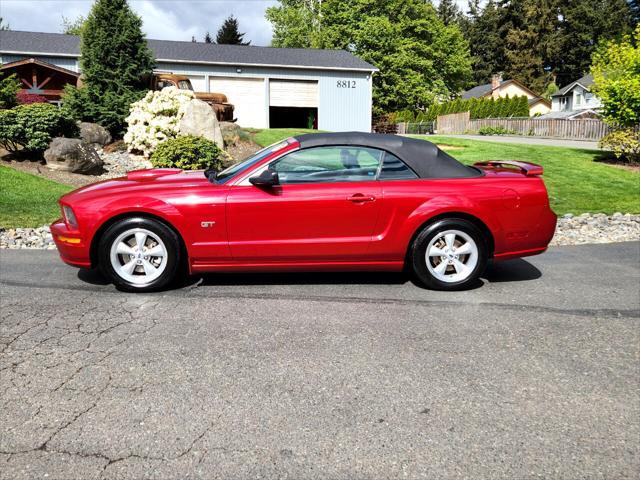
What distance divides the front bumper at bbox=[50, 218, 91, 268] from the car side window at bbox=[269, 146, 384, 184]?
6.04 feet

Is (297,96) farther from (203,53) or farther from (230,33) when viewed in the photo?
(230,33)

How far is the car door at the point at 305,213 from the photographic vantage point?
5.12m

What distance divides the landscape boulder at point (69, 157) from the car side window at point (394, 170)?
9947 mm

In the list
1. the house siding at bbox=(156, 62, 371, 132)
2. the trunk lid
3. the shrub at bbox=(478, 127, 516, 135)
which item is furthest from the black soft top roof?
the shrub at bbox=(478, 127, 516, 135)

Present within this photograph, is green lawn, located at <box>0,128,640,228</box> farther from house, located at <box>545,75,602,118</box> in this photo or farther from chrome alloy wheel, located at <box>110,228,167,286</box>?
house, located at <box>545,75,602,118</box>

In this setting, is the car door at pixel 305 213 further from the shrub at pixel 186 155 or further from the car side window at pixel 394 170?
the shrub at pixel 186 155

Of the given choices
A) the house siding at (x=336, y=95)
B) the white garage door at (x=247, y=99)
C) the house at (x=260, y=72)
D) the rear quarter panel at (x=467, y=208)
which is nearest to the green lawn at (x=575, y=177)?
the rear quarter panel at (x=467, y=208)

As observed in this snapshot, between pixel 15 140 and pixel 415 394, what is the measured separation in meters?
13.1

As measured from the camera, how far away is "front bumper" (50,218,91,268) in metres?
5.10

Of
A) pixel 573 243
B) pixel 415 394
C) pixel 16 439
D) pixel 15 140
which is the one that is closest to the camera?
pixel 16 439

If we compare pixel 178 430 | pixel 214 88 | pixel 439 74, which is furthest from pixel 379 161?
pixel 439 74

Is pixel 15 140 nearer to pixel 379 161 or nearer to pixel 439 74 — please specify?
pixel 379 161

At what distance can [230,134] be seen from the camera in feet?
56.5

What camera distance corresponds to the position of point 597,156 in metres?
18.2
